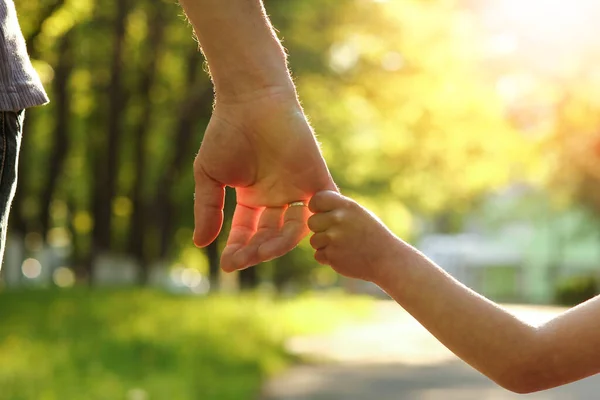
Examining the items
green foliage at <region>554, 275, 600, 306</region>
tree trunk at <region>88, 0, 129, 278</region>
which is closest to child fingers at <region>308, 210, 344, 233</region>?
tree trunk at <region>88, 0, 129, 278</region>

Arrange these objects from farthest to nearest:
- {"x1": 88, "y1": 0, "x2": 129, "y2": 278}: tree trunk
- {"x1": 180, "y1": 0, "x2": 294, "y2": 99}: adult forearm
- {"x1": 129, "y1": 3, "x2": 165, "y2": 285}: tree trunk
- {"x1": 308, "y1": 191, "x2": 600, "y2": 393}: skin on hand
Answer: {"x1": 129, "y1": 3, "x2": 165, "y2": 285}: tree trunk → {"x1": 88, "y1": 0, "x2": 129, "y2": 278}: tree trunk → {"x1": 180, "y1": 0, "x2": 294, "y2": 99}: adult forearm → {"x1": 308, "y1": 191, "x2": 600, "y2": 393}: skin on hand

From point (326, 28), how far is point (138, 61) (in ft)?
22.7

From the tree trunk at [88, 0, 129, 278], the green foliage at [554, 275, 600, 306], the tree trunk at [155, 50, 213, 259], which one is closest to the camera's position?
the tree trunk at [88, 0, 129, 278]

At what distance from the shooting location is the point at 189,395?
8625mm

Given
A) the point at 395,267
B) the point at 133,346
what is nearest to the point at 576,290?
the point at 133,346

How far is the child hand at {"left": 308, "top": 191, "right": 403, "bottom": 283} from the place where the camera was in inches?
84.2

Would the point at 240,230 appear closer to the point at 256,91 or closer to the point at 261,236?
the point at 261,236

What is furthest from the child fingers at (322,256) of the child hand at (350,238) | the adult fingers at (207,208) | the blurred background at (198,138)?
the blurred background at (198,138)

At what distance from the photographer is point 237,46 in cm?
238

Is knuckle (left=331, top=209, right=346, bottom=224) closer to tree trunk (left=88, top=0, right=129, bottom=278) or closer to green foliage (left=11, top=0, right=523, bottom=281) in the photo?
green foliage (left=11, top=0, right=523, bottom=281)

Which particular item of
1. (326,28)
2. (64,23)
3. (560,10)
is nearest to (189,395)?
(64,23)

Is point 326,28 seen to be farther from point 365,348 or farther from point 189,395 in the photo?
point 189,395

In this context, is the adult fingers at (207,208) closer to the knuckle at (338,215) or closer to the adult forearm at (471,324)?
the knuckle at (338,215)

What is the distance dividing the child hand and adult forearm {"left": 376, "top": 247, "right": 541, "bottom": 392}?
3cm
